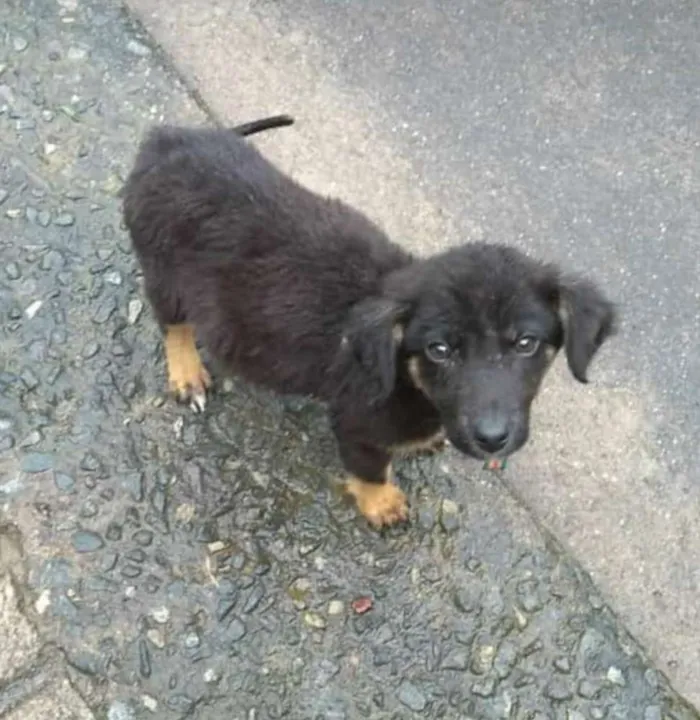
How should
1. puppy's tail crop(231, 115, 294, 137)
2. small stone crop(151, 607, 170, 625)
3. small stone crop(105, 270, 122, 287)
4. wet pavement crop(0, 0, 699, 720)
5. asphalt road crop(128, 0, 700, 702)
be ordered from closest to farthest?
wet pavement crop(0, 0, 699, 720), small stone crop(151, 607, 170, 625), asphalt road crop(128, 0, 700, 702), puppy's tail crop(231, 115, 294, 137), small stone crop(105, 270, 122, 287)

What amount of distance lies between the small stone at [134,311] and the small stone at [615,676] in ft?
6.98

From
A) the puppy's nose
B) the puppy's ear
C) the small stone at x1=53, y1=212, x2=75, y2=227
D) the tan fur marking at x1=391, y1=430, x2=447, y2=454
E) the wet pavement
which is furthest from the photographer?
the small stone at x1=53, y1=212, x2=75, y2=227

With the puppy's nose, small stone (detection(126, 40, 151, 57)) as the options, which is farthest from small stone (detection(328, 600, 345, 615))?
small stone (detection(126, 40, 151, 57))

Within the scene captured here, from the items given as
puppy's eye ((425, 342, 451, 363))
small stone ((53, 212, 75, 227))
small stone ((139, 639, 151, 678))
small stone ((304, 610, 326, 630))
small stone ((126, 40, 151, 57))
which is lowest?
small stone ((139, 639, 151, 678))

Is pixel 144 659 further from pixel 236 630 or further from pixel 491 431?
pixel 491 431

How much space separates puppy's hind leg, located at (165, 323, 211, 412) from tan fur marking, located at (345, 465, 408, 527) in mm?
663

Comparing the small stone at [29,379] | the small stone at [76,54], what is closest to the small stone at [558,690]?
the small stone at [29,379]

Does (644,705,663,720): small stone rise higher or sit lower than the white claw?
lower

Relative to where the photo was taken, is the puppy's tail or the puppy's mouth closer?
the puppy's mouth

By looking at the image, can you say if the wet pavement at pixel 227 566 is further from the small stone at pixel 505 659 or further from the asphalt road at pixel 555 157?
the asphalt road at pixel 555 157

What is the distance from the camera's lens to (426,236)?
4.75 metres

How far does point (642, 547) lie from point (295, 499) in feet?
3.99

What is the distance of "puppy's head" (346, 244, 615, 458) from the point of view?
315cm

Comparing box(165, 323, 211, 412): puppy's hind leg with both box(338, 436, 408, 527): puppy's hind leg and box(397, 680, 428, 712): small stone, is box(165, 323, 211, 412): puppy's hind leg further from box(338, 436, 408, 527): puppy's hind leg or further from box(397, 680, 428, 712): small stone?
box(397, 680, 428, 712): small stone
